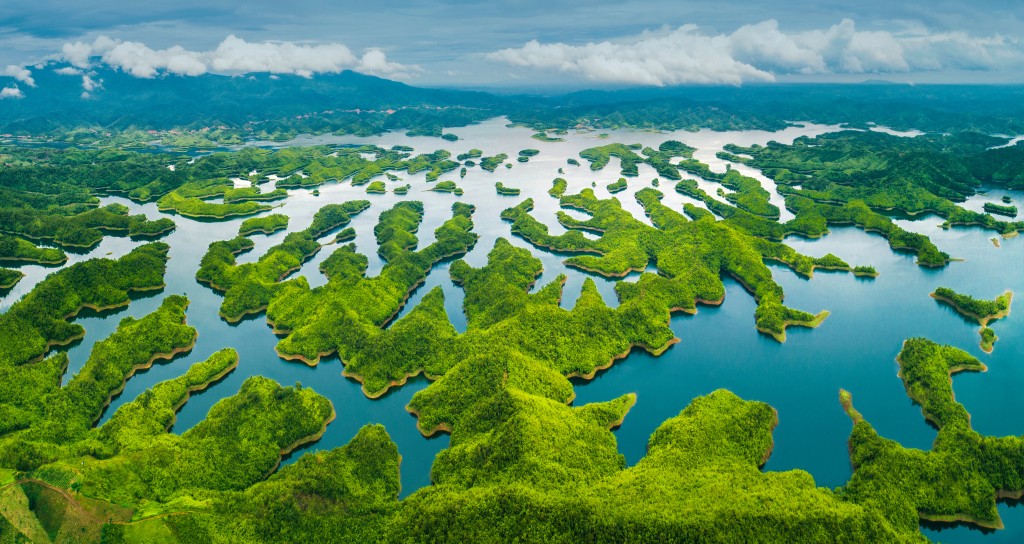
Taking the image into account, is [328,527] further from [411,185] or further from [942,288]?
[411,185]

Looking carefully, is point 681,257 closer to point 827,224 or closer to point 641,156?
point 827,224

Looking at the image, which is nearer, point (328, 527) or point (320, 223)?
point (328, 527)

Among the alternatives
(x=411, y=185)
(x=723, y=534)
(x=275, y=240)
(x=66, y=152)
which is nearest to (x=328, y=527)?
(x=723, y=534)

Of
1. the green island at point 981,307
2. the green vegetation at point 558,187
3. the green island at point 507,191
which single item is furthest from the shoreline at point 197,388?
the green vegetation at point 558,187

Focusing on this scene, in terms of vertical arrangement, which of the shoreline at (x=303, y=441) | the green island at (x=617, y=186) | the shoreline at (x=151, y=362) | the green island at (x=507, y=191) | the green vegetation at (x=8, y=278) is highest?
the green island at (x=617, y=186)

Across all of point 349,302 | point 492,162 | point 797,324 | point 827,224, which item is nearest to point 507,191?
point 492,162

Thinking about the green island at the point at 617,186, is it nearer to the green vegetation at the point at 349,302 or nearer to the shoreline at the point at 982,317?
the green vegetation at the point at 349,302
